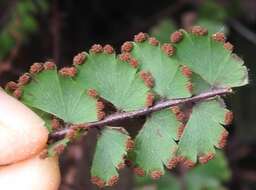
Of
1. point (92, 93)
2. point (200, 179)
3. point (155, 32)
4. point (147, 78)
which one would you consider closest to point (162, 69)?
point (147, 78)

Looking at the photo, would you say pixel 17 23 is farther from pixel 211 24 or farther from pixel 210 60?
pixel 210 60

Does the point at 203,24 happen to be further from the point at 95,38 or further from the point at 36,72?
the point at 36,72

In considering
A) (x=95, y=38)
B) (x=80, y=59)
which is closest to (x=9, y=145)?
(x=80, y=59)

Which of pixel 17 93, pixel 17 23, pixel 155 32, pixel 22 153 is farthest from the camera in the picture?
pixel 155 32

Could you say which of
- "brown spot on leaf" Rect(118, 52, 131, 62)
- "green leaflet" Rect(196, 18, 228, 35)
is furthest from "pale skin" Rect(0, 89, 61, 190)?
"green leaflet" Rect(196, 18, 228, 35)

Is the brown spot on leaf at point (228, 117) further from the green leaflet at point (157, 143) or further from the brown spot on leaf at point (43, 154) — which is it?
the brown spot on leaf at point (43, 154)

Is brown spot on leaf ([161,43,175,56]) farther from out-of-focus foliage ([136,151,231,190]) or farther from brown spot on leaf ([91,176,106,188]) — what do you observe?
out-of-focus foliage ([136,151,231,190])

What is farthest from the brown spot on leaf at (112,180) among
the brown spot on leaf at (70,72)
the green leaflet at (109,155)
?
the brown spot on leaf at (70,72)
